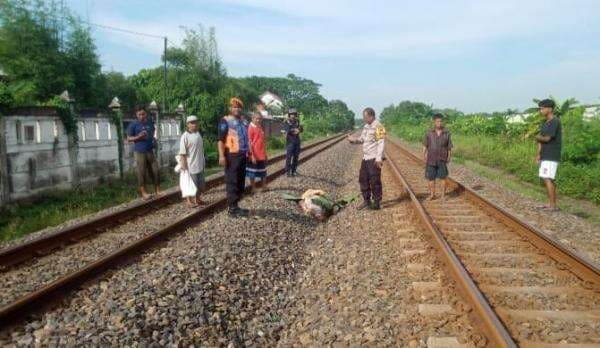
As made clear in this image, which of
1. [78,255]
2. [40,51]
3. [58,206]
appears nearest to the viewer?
[78,255]

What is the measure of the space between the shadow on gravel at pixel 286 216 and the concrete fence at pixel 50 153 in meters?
5.19

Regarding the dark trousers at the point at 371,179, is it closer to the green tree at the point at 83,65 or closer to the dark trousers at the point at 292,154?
the dark trousers at the point at 292,154

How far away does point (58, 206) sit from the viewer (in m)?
10.3

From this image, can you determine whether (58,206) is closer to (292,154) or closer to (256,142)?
(256,142)

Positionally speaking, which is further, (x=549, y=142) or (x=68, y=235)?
(x=549, y=142)

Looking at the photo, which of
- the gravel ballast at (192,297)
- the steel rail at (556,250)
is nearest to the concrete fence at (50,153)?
the gravel ballast at (192,297)

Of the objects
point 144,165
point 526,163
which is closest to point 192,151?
point 144,165

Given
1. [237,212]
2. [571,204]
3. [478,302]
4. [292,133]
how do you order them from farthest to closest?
[292,133]
[571,204]
[237,212]
[478,302]

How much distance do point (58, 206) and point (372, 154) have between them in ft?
22.4

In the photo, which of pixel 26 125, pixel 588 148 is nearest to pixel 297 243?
pixel 26 125

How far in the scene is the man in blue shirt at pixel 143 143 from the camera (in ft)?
33.1

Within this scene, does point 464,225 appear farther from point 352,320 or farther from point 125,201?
point 125,201

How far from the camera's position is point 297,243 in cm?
707

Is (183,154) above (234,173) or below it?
above
